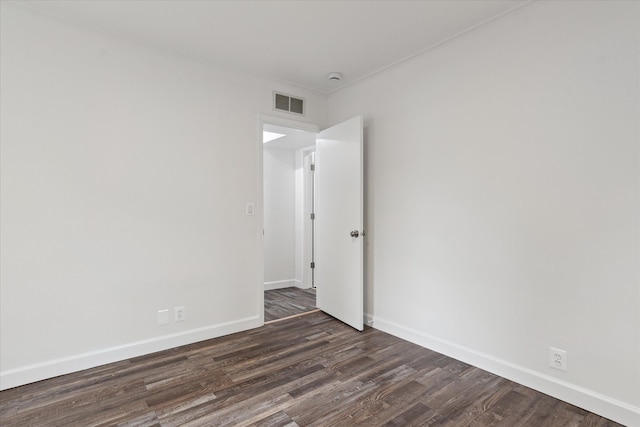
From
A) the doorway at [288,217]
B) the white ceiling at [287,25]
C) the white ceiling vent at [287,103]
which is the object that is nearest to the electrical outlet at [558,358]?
the white ceiling at [287,25]

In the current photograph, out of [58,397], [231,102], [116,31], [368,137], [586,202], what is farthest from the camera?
[368,137]

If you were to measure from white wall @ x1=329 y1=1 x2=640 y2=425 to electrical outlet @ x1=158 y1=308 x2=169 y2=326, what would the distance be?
2.08 metres

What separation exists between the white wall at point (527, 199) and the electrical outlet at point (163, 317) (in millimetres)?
2079

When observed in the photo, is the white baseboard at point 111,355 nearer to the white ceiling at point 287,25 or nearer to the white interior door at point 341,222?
the white interior door at point 341,222

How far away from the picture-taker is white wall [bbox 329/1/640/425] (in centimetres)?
181

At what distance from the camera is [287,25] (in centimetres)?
239

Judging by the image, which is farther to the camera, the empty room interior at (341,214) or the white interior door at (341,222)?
the white interior door at (341,222)

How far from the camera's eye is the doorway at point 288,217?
506 cm

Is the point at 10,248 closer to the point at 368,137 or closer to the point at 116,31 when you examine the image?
the point at 116,31

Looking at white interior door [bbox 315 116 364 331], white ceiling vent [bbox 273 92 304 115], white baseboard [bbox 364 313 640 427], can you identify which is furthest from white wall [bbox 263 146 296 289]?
white baseboard [bbox 364 313 640 427]

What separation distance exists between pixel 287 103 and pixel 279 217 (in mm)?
2126

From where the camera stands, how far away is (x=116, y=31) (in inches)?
97.9

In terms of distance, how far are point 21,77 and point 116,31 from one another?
0.74 metres

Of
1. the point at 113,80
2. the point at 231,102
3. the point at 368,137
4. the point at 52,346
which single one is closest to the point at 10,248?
the point at 52,346
